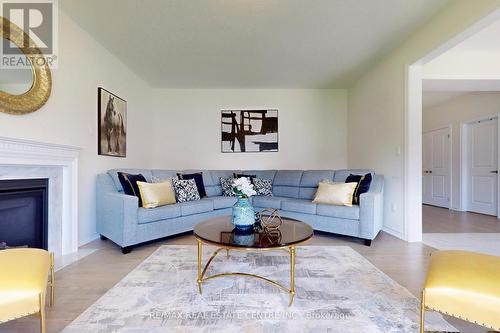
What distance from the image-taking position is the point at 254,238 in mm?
1677

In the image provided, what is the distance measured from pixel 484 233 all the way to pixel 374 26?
10.5 ft

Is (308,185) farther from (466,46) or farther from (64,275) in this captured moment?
(64,275)

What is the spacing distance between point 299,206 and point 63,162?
2845 millimetres

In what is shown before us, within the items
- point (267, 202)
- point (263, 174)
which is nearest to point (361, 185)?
point (267, 202)

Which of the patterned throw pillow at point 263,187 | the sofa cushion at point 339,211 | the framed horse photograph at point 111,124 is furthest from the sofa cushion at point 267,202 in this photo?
the framed horse photograph at point 111,124

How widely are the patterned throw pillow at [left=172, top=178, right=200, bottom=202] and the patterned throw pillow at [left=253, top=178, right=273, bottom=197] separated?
1023mm

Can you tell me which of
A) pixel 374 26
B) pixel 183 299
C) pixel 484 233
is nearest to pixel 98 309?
pixel 183 299

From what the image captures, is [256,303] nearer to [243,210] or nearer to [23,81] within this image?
[243,210]

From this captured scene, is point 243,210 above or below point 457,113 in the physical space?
below

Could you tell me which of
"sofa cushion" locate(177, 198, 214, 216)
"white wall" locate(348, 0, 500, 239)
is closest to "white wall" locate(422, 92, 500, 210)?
"white wall" locate(348, 0, 500, 239)

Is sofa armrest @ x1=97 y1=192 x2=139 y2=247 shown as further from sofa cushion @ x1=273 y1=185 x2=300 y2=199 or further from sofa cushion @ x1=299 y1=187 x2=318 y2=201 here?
sofa cushion @ x1=299 y1=187 x2=318 y2=201

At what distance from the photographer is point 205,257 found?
96.3 inches

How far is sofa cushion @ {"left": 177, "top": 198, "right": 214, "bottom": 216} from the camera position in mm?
3136

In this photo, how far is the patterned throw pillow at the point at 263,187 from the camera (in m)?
4.07
